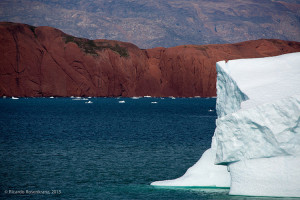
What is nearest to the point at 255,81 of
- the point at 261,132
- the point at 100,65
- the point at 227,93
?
the point at 227,93

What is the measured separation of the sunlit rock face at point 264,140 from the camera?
15469 millimetres

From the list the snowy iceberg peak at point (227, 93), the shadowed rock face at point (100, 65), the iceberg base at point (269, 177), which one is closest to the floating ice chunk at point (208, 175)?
the snowy iceberg peak at point (227, 93)

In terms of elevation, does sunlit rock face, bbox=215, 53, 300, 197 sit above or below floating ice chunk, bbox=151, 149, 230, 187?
above

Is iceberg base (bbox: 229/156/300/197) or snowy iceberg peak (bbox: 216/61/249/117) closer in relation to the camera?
iceberg base (bbox: 229/156/300/197)

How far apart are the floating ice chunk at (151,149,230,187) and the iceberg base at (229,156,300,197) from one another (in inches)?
92.2

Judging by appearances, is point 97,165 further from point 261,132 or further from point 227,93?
point 261,132

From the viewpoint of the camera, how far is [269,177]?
15.6m

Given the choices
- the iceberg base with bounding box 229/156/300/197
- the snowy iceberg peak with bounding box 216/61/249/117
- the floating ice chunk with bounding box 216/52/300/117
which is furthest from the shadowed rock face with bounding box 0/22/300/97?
the iceberg base with bounding box 229/156/300/197

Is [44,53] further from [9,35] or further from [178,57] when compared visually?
[178,57]

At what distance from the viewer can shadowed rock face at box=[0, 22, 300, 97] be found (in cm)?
15112

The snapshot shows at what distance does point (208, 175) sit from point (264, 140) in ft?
11.5

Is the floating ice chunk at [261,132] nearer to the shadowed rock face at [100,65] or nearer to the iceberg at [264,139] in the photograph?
the iceberg at [264,139]

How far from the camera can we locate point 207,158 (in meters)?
18.9

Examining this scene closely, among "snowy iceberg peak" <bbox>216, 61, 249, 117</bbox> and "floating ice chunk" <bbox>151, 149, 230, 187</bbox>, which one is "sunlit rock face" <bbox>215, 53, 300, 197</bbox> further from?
"floating ice chunk" <bbox>151, 149, 230, 187</bbox>
